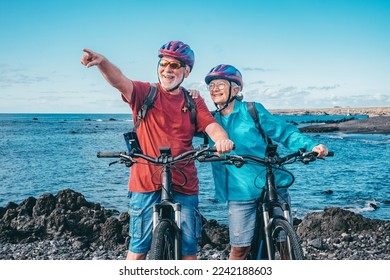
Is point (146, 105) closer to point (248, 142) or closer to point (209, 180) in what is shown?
point (248, 142)

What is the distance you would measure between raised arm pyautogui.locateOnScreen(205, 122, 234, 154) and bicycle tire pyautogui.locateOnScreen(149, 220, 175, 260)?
48cm

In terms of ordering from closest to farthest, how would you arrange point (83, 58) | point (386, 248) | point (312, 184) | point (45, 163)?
point (83, 58)
point (386, 248)
point (312, 184)
point (45, 163)

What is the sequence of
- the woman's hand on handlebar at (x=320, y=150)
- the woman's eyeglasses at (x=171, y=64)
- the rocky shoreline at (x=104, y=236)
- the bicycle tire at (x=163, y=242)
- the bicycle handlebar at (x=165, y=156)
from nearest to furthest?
the bicycle tire at (x=163, y=242), the bicycle handlebar at (x=165, y=156), the woman's hand on handlebar at (x=320, y=150), the woman's eyeglasses at (x=171, y=64), the rocky shoreline at (x=104, y=236)

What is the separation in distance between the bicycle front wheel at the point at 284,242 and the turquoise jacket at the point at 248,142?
0.31 meters

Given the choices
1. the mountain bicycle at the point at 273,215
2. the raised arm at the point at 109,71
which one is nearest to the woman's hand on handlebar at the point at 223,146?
the mountain bicycle at the point at 273,215

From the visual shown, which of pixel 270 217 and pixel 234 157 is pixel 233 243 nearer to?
pixel 270 217

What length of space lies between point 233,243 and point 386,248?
90.0 inches

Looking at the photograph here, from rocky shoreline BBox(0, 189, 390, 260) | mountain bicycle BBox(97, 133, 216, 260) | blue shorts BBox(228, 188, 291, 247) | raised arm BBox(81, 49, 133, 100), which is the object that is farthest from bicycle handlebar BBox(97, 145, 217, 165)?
rocky shoreline BBox(0, 189, 390, 260)

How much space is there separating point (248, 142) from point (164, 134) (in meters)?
0.55

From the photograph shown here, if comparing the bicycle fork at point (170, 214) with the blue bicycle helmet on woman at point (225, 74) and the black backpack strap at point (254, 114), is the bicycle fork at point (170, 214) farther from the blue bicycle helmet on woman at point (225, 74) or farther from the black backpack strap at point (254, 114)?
the blue bicycle helmet on woman at point (225, 74)

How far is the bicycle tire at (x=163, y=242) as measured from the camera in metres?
2.34

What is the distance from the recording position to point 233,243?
9.87 feet
